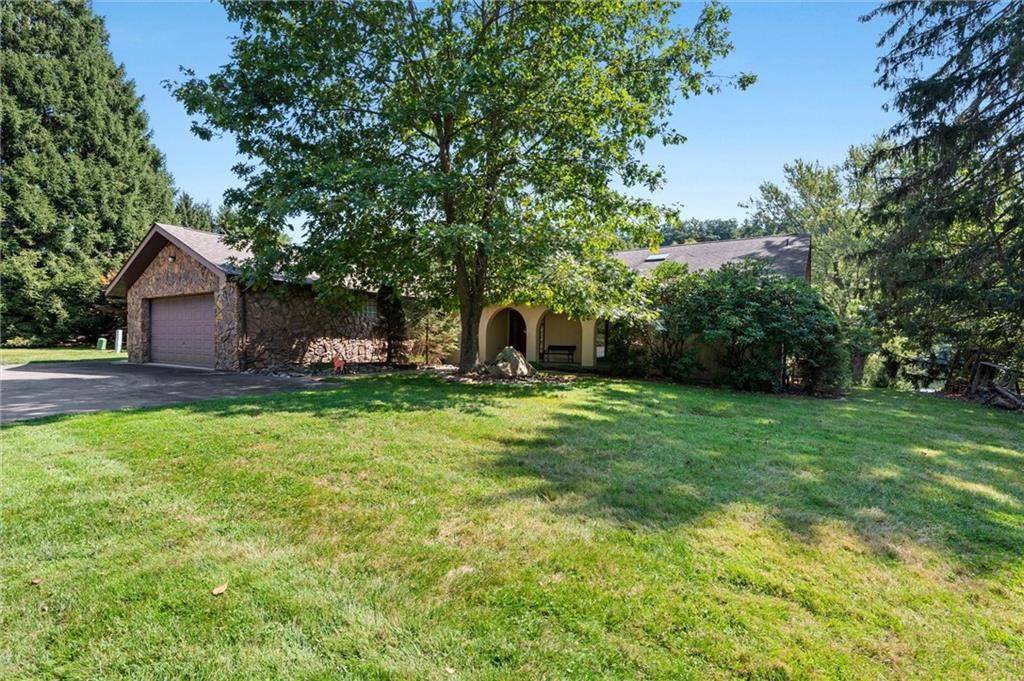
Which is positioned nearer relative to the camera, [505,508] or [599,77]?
[505,508]

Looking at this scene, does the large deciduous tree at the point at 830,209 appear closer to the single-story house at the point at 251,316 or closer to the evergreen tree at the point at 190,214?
the single-story house at the point at 251,316

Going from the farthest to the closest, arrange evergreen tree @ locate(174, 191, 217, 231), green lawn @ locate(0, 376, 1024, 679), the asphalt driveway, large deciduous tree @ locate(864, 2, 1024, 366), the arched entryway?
evergreen tree @ locate(174, 191, 217, 231) < the arched entryway < large deciduous tree @ locate(864, 2, 1024, 366) < the asphalt driveway < green lawn @ locate(0, 376, 1024, 679)

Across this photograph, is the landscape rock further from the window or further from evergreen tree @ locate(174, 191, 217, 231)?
evergreen tree @ locate(174, 191, 217, 231)

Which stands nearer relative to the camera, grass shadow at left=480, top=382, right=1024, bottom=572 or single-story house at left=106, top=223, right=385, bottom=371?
grass shadow at left=480, top=382, right=1024, bottom=572

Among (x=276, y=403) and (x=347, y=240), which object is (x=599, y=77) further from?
(x=276, y=403)

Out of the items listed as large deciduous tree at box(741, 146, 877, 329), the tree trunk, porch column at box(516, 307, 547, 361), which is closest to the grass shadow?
the tree trunk

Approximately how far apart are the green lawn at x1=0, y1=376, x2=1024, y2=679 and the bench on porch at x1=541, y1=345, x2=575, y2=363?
11798 millimetres

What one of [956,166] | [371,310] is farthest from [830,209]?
[371,310]

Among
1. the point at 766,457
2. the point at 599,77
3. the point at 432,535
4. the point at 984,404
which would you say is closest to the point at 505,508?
the point at 432,535

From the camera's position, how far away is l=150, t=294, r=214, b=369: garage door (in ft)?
48.6

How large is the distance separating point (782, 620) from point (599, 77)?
1083cm

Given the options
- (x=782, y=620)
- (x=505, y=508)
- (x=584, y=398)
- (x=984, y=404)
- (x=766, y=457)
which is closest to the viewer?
(x=782, y=620)

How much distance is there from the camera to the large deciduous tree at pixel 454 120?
10312 mm

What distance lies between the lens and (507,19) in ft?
37.0
